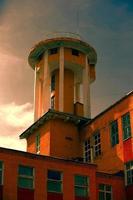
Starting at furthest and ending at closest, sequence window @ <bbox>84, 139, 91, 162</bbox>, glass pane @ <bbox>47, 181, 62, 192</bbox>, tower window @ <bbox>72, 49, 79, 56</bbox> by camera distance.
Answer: tower window @ <bbox>72, 49, 79, 56</bbox> → window @ <bbox>84, 139, 91, 162</bbox> → glass pane @ <bbox>47, 181, 62, 192</bbox>

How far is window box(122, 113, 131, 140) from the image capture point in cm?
3678

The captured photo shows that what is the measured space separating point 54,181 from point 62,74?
20.8m

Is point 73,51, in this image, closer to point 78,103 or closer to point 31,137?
point 78,103

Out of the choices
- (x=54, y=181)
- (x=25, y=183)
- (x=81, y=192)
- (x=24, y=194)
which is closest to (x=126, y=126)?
(x=81, y=192)

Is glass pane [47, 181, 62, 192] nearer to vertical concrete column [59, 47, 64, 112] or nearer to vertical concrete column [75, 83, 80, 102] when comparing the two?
vertical concrete column [59, 47, 64, 112]

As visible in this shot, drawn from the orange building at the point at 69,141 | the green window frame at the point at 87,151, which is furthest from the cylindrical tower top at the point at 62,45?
the green window frame at the point at 87,151

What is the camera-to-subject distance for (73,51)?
52.1m

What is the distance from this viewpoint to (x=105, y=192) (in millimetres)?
34344

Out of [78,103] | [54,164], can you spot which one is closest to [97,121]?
[78,103]

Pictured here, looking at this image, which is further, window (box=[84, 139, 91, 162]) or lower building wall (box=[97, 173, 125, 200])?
window (box=[84, 139, 91, 162])

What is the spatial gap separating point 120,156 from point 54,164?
8.01 m

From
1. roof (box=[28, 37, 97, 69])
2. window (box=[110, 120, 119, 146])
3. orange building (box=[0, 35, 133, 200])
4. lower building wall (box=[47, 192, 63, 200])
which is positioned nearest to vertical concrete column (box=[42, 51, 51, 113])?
orange building (box=[0, 35, 133, 200])

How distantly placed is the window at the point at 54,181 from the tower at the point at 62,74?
57.6 ft

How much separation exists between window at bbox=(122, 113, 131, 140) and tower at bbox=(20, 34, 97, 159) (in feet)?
25.8
